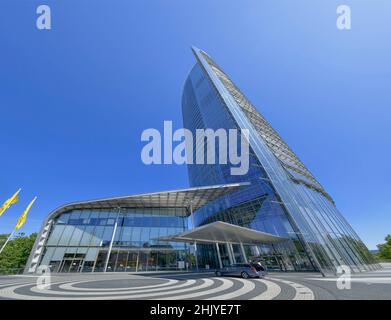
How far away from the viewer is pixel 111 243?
33.4 metres

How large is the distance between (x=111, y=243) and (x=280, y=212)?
1018 inches

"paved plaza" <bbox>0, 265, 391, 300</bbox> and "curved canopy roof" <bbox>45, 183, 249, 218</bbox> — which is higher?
"curved canopy roof" <bbox>45, 183, 249, 218</bbox>

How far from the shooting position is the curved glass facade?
104 feet

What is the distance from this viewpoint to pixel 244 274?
65.0 ft

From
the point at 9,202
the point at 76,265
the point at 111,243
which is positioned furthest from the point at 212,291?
the point at 9,202

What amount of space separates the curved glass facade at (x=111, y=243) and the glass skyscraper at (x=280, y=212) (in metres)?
7.34

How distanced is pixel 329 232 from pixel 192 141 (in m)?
53.7

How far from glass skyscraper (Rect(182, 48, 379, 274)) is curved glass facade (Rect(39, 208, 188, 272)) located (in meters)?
7.34

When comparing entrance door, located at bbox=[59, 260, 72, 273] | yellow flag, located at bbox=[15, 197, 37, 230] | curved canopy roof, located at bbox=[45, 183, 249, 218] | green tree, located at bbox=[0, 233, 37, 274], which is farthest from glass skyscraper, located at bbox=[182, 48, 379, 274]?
green tree, located at bbox=[0, 233, 37, 274]

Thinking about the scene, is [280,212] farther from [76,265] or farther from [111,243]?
[76,265]

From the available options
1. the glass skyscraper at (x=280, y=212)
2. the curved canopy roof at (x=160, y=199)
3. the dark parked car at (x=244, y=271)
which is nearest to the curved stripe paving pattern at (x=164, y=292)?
the dark parked car at (x=244, y=271)

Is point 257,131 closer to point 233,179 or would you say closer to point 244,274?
point 233,179

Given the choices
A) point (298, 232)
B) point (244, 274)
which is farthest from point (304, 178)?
point (244, 274)

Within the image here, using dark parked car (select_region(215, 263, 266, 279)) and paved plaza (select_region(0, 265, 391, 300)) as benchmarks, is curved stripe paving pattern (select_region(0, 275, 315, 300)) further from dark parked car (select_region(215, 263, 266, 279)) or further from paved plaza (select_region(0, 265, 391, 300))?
dark parked car (select_region(215, 263, 266, 279))
